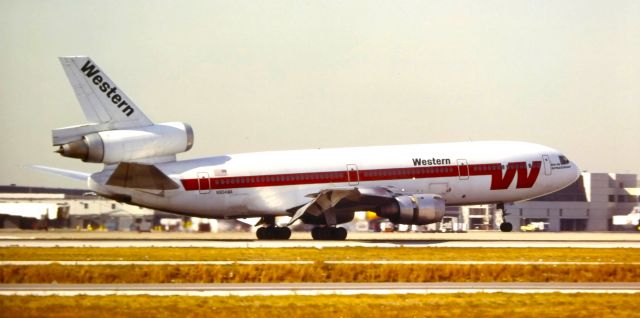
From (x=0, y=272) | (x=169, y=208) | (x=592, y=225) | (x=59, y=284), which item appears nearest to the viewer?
(x=59, y=284)

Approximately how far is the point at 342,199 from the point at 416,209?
3894mm

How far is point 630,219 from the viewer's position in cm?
9138

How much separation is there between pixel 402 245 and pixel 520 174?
517 inches

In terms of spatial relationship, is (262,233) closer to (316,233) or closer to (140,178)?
(316,233)

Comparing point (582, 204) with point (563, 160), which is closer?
point (563, 160)

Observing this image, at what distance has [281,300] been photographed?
88.1ft

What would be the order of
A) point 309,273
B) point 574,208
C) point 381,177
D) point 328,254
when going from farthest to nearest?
point 574,208
point 381,177
point 328,254
point 309,273

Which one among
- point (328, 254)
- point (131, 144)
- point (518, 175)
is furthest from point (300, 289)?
point (518, 175)

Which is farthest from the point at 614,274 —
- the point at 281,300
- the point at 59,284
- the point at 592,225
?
the point at 592,225

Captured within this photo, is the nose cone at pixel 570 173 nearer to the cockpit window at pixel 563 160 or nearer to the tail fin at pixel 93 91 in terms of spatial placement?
the cockpit window at pixel 563 160

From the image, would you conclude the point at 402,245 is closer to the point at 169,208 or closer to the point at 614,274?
the point at 169,208

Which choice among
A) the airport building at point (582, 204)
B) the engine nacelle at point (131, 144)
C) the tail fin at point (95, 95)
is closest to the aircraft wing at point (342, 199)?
the engine nacelle at point (131, 144)

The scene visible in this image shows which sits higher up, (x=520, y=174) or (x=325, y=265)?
(x=520, y=174)

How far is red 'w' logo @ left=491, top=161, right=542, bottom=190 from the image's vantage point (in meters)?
60.5
